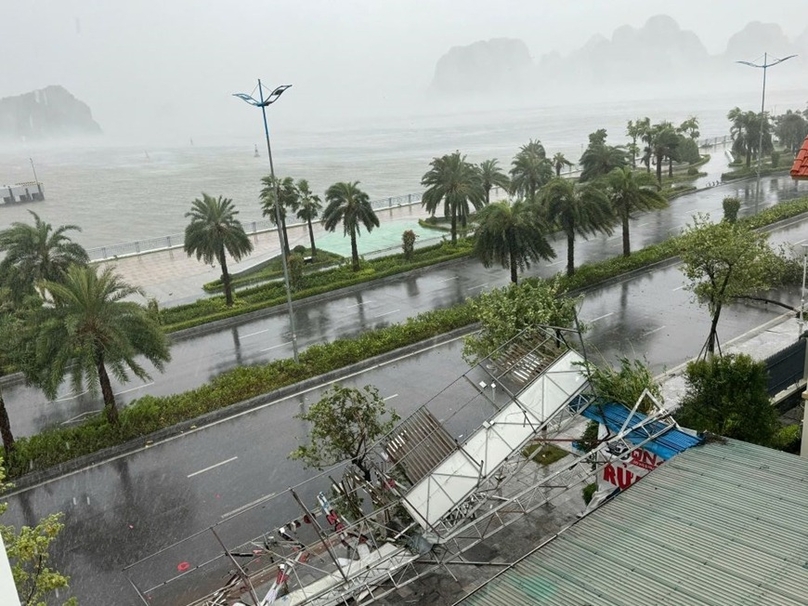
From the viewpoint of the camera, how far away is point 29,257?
27.8 meters

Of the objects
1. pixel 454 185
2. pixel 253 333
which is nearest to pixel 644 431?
pixel 253 333

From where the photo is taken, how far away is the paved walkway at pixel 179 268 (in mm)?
37344

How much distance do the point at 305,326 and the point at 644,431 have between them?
19514 mm

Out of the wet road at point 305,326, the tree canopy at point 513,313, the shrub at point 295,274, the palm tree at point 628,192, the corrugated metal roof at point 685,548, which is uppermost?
the palm tree at point 628,192

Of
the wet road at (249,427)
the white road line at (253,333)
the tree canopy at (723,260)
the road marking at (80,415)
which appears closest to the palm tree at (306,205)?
the wet road at (249,427)

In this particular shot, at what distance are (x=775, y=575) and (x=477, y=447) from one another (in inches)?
201

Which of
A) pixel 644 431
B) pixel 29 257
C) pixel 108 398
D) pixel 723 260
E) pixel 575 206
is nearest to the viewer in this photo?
pixel 644 431

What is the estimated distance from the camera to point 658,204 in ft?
115

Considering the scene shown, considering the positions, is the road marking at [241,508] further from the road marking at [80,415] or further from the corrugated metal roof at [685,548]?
the corrugated metal roof at [685,548]

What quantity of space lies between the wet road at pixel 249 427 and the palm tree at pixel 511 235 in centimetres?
338

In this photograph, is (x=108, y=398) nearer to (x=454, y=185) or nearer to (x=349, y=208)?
(x=349, y=208)

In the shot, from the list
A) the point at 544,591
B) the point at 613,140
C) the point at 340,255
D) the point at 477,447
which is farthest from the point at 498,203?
the point at 613,140

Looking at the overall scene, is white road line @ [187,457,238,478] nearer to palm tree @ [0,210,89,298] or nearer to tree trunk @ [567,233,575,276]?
palm tree @ [0,210,89,298]

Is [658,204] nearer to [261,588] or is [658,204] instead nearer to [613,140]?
[261,588]
